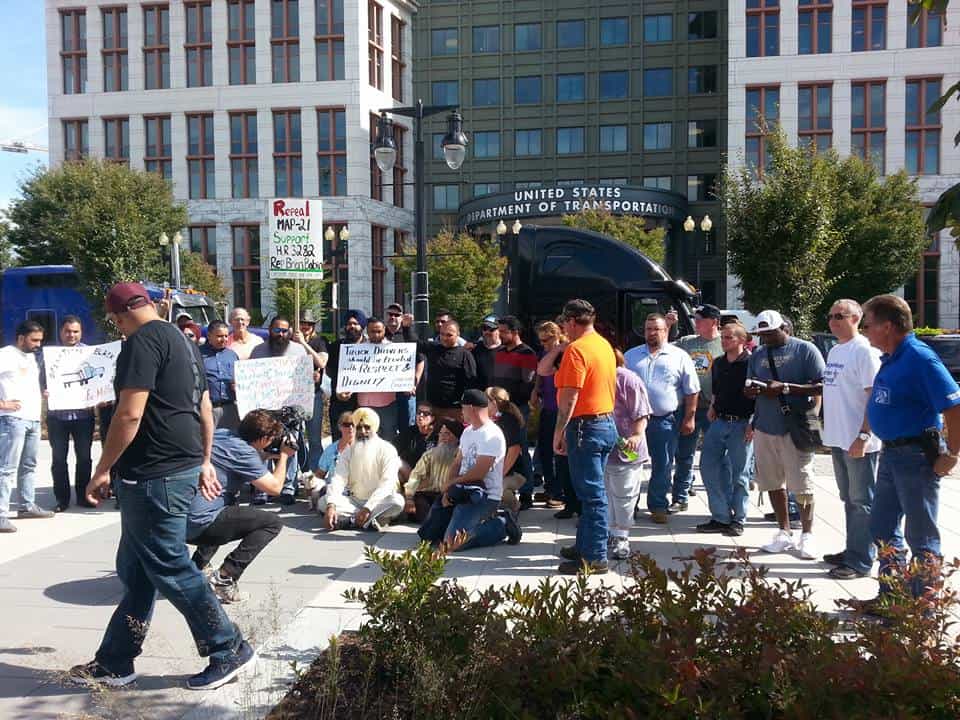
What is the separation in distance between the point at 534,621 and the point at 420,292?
9.72m

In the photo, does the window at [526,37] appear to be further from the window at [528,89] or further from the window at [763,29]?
the window at [763,29]

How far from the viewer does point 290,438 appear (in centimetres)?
575

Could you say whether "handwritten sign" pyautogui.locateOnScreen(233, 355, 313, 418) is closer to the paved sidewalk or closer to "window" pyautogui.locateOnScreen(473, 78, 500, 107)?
the paved sidewalk

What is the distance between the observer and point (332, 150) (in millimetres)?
47469

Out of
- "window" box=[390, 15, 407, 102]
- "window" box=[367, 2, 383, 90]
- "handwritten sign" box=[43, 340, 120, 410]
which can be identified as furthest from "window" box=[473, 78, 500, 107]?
"handwritten sign" box=[43, 340, 120, 410]

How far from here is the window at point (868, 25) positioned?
42406 millimetres

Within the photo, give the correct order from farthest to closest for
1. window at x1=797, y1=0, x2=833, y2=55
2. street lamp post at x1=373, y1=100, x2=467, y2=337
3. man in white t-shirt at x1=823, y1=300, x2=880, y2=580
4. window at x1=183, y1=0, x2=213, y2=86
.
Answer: window at x1=183, y1=0, x2=213, y2=86 < window at x1=797, y1=0, x2=833, y2=55 < street lamp post at x1=373, y1=100, x2=467, y2=337 < man in white t-shirt at x1=823, y1=300, x2=880, y2=580

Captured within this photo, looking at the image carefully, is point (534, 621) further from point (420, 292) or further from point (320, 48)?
point (320, 48)

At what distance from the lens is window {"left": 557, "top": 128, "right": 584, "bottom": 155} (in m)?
52.4

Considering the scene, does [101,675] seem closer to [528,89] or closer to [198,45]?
[198,45]

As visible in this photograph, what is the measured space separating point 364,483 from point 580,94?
49.1 meters

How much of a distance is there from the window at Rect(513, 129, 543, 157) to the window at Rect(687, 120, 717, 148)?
954 cm

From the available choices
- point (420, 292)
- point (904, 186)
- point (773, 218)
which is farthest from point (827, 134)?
point (420, 292)

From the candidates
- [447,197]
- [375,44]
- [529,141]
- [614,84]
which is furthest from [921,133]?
[375,44]
